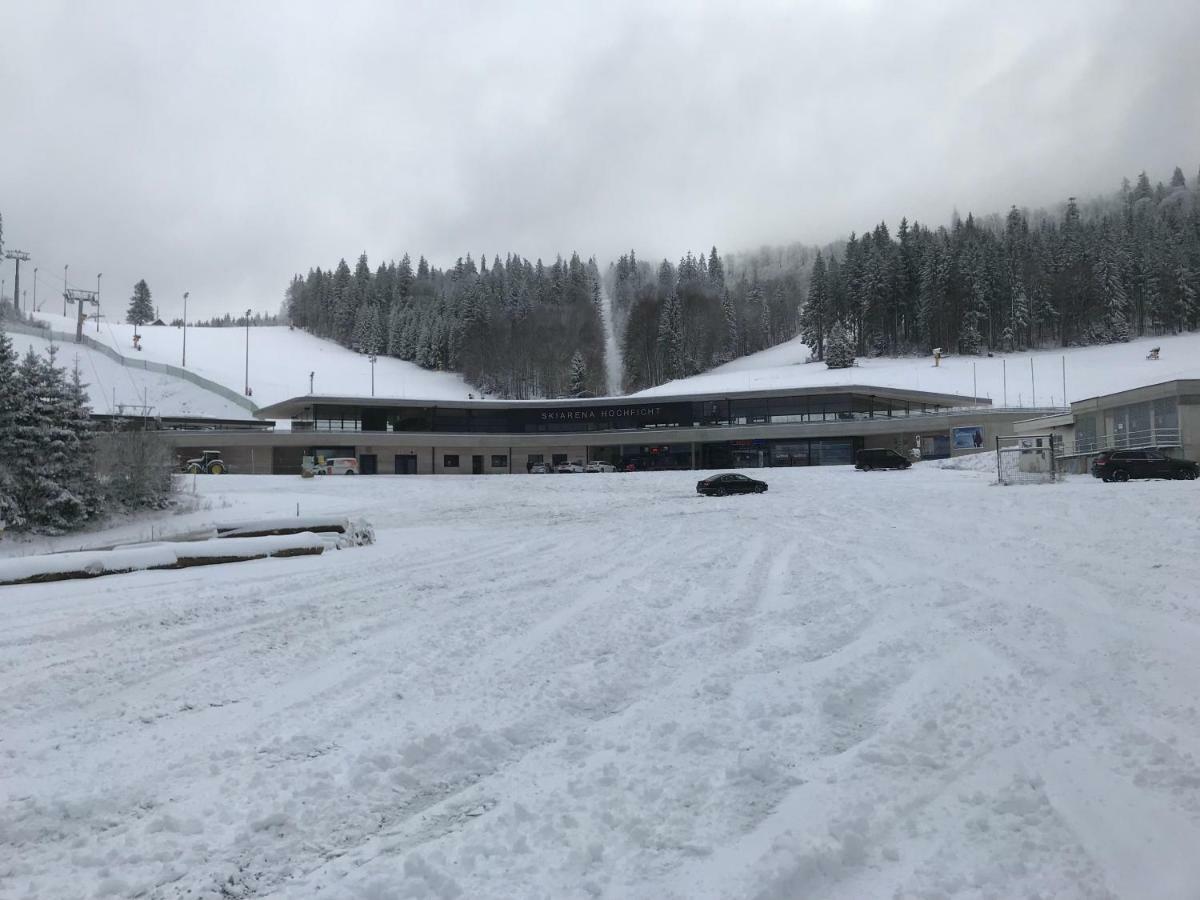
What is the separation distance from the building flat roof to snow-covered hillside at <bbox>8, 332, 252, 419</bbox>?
1750 centimetres

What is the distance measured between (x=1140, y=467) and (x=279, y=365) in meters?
114

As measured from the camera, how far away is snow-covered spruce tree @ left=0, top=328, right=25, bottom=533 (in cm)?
2352

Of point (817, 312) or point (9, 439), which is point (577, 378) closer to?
point (817, 312)

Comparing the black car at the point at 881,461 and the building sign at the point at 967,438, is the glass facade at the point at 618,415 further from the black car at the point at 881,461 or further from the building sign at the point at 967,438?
the black car at the point at 881,461

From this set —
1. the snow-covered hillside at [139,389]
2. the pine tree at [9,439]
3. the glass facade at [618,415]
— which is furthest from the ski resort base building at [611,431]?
the pine tree at [9,439]

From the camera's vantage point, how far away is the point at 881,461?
139ft

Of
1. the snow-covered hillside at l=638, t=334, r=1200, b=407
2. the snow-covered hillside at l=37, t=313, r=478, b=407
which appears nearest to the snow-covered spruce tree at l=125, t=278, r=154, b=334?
the snow-covered hillside at l=37, t=313, r=478, b=407

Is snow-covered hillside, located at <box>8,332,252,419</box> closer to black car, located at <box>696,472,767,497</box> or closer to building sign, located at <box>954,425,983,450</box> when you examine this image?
black car, located at <box>696,472,767,497</box>

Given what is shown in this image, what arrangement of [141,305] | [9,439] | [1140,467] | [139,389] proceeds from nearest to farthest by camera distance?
[9,439]
[1140,467]
[139,389]
[141,305]

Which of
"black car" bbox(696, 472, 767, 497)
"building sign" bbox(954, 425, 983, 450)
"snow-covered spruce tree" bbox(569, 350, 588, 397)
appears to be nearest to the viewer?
"black car" bbox(696, 472, 767, 497)

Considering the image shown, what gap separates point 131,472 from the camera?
89.7ft

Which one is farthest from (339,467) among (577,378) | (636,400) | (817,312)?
(817,312)

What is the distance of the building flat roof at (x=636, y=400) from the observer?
66.0 m

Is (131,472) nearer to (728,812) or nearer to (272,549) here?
(272,549)
